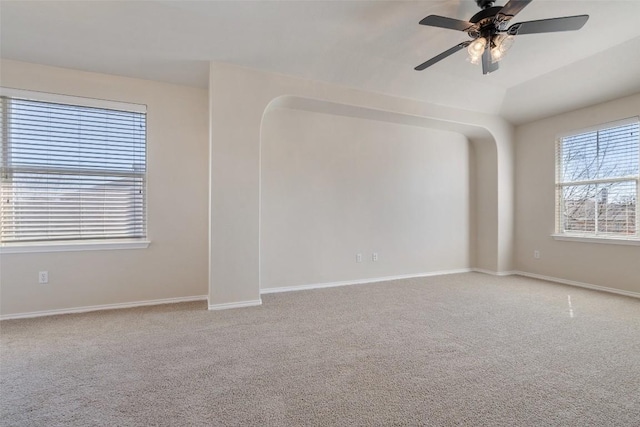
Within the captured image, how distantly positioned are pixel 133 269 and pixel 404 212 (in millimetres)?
3824

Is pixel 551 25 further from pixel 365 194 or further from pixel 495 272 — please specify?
pixel 495 272

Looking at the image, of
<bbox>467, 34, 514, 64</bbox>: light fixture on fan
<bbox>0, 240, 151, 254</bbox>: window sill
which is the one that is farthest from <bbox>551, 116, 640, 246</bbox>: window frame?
<bbox>0, 240, 151, 254</bbox>: window sill

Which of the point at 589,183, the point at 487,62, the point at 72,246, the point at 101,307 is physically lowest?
the point at 101,307

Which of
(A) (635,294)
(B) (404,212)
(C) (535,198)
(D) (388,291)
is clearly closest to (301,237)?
(D) (388,291)

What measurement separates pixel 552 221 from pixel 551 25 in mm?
3414

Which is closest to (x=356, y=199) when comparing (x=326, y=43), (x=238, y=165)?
(x=238, y=165)

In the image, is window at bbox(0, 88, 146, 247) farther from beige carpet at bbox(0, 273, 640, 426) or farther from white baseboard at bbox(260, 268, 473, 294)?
white baseboard at bbox(260, 268, 473, 294)

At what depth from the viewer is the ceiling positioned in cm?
252

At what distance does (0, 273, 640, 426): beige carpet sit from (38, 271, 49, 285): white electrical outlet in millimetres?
399

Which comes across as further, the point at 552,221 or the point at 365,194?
the point at 552,221

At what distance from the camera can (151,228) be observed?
3516 mm

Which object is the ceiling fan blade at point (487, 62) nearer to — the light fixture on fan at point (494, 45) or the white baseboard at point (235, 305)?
the light fixture on fan at point (494, 45)

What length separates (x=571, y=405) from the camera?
5.30 ft

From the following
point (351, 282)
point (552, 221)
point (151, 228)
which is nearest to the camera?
point (151, 228)
